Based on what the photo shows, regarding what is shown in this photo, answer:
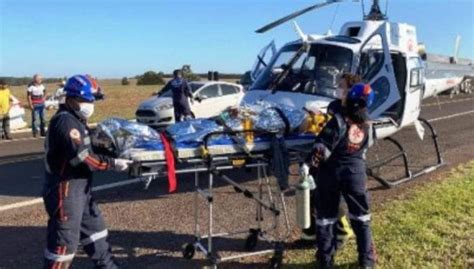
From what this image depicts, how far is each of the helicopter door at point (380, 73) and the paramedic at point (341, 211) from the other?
4.04 m

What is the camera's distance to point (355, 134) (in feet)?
18.2

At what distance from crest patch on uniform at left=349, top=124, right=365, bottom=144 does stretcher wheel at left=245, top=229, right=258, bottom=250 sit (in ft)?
5.11

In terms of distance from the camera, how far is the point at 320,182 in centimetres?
571

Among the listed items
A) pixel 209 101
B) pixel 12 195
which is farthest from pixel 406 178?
pixel 209 101

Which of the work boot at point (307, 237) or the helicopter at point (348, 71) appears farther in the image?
the helicopter at point (348, 71)

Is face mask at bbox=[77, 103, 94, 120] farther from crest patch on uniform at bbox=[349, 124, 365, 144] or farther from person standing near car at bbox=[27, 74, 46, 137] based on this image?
person standing near car at bbox=[27, 74, 46, 137]

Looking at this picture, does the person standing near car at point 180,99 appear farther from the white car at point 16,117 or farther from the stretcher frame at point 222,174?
the stretcher frame at point 222,174

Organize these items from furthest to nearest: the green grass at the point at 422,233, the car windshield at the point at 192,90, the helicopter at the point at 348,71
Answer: the car windshield at the point at 192,90
the helicopter at the point at 348,71
the green grass at the point at 422,233

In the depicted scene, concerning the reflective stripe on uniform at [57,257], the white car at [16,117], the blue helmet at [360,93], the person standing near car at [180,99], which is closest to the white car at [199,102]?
the person standing near car at [180,99]

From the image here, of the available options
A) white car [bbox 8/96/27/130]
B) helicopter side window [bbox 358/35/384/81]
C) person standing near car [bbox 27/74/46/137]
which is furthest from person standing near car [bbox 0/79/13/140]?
helicopter side window [bbox 358/35/384/81]

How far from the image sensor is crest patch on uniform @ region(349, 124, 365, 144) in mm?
5515

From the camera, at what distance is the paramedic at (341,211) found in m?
5.69

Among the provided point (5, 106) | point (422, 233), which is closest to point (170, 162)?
point (422, 233)

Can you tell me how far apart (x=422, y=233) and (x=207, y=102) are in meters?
14.2
